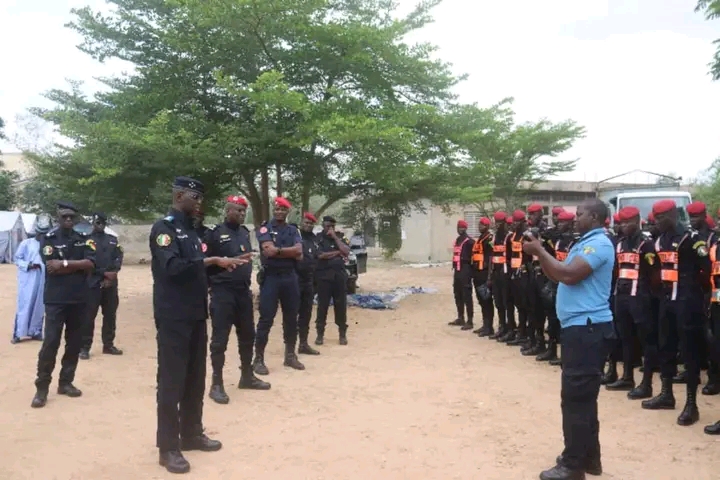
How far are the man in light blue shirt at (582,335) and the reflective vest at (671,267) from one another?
1.89 meters

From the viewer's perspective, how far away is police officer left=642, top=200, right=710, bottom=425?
18.4 ft

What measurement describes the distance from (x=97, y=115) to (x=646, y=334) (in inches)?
434

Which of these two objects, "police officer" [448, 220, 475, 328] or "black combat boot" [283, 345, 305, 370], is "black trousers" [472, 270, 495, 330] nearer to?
"police officer" [448, 220, 475, 328]

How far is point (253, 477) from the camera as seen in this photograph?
14.3 ft

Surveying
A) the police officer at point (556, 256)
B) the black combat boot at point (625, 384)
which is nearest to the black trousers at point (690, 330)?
the black combat boot at point (625, 384)

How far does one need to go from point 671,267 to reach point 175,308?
4.50 m

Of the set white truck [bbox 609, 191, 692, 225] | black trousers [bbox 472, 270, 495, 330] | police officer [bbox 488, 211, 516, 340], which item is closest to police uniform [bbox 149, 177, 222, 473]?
police officer [bbox 488, 211, 516, 340]

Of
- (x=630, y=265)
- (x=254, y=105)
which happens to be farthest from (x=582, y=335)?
(x=254, y=105)

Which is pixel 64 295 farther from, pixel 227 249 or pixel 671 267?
pixel 671 267

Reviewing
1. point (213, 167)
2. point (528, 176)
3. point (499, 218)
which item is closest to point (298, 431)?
point (499, 218)

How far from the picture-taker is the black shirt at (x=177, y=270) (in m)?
4.44

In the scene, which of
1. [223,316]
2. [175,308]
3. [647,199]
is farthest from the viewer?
[647,199]

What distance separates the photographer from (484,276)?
1099 centimetres

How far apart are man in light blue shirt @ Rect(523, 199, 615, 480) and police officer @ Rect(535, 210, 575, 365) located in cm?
390
